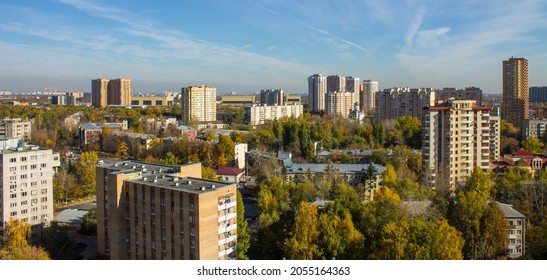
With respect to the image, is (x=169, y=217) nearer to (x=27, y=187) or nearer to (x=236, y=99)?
(x=27, y=187)

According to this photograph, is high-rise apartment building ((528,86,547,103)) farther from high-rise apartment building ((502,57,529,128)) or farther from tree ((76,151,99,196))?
tree ((76,151,99,196))

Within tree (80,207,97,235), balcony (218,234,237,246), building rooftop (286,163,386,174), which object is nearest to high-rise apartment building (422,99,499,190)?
building rooftop (286,163,386,174)

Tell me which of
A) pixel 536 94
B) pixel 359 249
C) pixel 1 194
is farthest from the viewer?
pixel 536 94

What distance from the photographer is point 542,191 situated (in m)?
5.34

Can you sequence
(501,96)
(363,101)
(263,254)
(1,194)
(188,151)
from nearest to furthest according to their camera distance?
(263,254) → (1,194) → (188,151) → (501,96) → (363,101)

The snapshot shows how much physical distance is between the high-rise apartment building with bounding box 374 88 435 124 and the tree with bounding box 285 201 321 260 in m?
9.55

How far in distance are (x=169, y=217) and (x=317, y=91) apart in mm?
16252

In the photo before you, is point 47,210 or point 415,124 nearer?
point 47,210

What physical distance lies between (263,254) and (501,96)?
1085cm

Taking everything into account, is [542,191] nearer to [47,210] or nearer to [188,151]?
[47,210]

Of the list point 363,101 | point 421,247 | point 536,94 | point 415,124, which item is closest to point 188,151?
point 415,124

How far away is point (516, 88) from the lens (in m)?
12.6

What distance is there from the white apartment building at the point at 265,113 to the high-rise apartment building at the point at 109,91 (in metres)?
6.98

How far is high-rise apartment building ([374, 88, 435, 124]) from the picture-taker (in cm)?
1320
